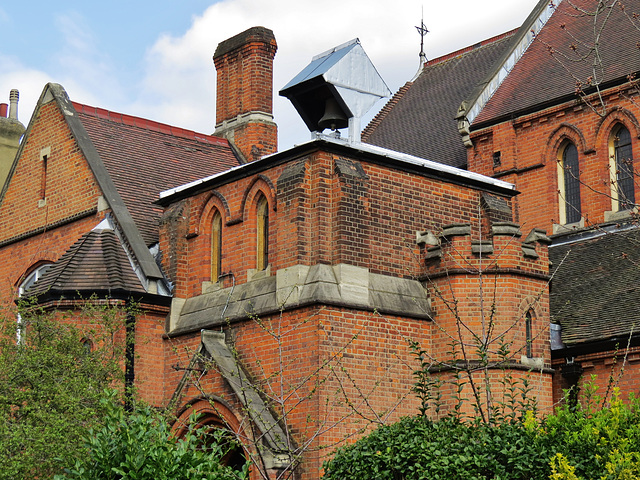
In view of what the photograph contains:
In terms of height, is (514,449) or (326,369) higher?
(326,369)

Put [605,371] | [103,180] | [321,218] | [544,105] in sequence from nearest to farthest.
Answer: [321,218]
[605,371]
[103,180]
[544,105]

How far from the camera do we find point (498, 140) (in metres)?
25.6

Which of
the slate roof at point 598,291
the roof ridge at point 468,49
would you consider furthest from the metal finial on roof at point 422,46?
the slate roof at point 598,291

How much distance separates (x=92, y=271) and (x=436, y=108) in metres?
14.1

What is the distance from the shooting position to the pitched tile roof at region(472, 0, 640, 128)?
Answer: 23703 mm

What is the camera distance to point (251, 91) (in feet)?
84.9

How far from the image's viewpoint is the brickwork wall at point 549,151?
76.2ft

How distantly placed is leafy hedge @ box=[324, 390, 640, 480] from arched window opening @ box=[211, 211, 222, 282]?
275 inches

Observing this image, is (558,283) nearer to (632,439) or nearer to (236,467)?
(236,467)

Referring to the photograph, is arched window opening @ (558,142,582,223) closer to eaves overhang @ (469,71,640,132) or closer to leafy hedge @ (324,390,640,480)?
eaves overhang @ (469,71,640,132)

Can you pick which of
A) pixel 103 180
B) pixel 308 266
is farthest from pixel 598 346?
pixel 103 180

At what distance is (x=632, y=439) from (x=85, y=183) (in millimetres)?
13741

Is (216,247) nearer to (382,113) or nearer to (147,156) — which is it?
(147,156)

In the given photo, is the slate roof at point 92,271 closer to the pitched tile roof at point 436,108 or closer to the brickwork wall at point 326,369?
the brickwork wall at point 326,369
